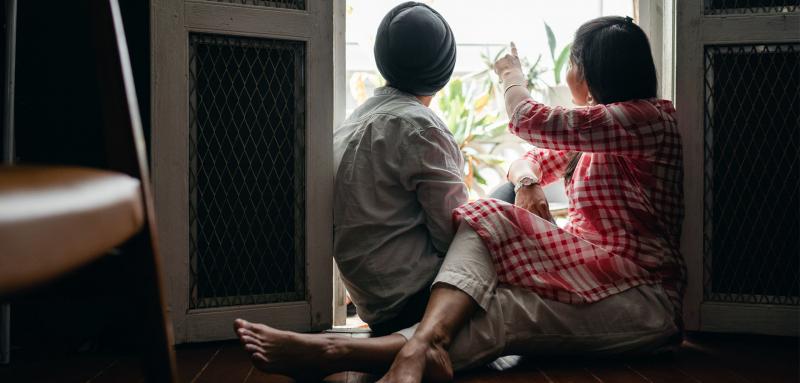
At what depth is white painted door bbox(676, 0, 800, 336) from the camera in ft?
6.31

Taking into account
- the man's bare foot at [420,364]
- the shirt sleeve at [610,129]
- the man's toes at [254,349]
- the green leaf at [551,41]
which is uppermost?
the green leaf at [551,41]

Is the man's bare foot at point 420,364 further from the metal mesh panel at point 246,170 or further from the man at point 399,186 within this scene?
the metal mesh panel at point 246,170

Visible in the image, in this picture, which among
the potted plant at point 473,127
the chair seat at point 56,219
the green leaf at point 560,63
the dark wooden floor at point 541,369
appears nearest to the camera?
the chair seat at point 56,219

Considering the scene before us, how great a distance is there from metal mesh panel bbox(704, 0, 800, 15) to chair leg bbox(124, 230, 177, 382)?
1.82m

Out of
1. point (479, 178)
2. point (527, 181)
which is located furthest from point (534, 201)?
point (479, 178)

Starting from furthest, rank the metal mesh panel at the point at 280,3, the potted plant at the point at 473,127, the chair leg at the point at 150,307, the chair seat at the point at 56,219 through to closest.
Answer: the potted plant at the point at 473,127, the metal mesh panel at the point at 280,3, the chair leg at the point at 150,307, the chair seat at the point at 56,219

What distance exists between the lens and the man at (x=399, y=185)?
1661 millimetres

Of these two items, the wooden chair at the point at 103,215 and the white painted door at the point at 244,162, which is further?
the white painted door at the point at 244,162

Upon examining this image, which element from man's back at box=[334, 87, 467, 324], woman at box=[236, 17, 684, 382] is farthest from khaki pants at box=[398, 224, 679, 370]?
man's back at box=[334, 87, 467, 324]

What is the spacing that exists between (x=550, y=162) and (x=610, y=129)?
1.23 feet

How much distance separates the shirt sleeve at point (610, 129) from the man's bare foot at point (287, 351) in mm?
783

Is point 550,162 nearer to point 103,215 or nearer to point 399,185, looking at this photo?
point 399,185

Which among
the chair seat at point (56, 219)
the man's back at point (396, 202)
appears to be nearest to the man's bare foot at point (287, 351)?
the man's back at point (396, 202)

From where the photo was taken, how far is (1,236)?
0.44 meters
